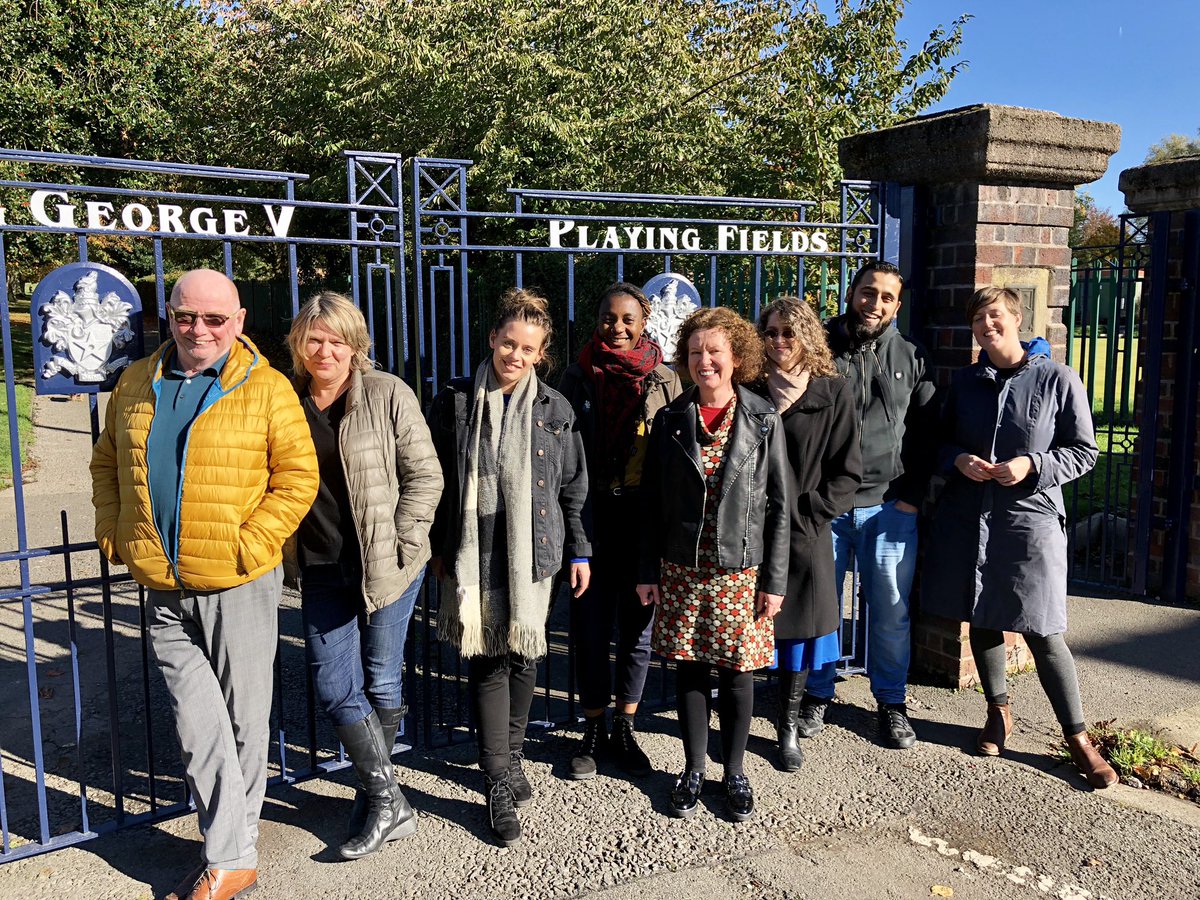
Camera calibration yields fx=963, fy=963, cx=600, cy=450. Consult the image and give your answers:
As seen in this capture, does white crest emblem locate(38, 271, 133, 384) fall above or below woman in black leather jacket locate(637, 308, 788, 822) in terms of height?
above

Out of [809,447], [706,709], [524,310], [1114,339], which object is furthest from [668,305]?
[1114,339]

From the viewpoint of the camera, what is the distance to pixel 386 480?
3.20 m

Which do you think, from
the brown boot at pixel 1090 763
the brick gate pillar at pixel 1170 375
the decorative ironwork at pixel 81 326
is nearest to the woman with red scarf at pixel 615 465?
the decorative ironwork at pixel 81 326

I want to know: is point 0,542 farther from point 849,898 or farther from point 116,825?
point 849,898

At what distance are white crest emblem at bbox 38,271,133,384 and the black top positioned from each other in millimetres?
653

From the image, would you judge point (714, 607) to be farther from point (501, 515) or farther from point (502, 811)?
point (502, 811)

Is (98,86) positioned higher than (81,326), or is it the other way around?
(98,86)

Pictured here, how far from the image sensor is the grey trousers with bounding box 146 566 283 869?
297 cm

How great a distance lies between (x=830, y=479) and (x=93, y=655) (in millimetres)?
4094

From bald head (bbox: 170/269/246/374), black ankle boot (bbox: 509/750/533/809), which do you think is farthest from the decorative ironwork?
black ankle boot (bbox: 509/750/533/809)

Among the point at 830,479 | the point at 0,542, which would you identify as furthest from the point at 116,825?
the point at 0,542

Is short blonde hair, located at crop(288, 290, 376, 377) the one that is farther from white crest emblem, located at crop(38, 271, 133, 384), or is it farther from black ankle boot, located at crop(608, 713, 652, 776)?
black ankle boot, located at crop(608, 713, 652, 776)

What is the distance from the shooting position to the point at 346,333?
3.15 metres

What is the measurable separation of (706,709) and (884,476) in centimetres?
125
